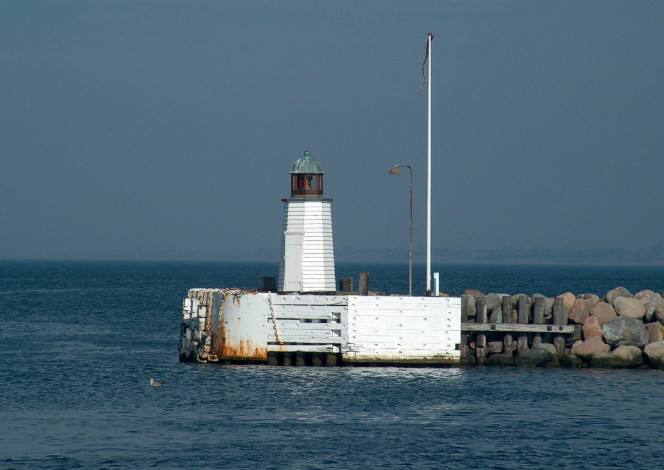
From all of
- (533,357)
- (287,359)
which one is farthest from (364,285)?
(533,357)

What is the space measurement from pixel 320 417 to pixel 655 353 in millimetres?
13233

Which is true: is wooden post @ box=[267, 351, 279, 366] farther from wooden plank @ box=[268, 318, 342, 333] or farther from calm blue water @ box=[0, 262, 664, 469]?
wooden plank @ box=[268, 318, 342, 333]

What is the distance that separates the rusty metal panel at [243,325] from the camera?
31.9m

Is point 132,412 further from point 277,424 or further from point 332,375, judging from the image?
point 332,375

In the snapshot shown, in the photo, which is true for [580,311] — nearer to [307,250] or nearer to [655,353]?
[655,353]

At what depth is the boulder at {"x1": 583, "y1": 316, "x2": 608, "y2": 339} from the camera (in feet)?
110

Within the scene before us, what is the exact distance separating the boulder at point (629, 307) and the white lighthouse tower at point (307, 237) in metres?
10.2

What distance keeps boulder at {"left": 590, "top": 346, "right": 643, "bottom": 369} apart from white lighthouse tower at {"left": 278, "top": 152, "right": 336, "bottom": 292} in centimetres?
950

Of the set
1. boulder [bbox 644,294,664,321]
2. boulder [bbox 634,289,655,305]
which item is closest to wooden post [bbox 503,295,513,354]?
boulder [bbox 644,294,664,321]

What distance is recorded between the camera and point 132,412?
2686 centimetres

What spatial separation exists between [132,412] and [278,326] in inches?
256

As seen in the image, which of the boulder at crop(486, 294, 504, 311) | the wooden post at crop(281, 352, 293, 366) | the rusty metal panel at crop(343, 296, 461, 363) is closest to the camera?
the rusty metal panel at crop(343, 296, 461, 363)

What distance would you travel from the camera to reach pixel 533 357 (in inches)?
1308

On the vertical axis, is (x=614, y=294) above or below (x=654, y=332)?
above
